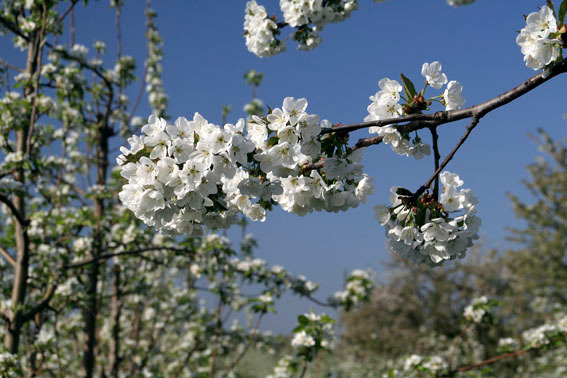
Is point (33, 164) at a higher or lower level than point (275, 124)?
higher

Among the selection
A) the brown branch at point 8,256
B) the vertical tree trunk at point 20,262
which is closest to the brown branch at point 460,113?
the vertical tree trunk at point 20,262

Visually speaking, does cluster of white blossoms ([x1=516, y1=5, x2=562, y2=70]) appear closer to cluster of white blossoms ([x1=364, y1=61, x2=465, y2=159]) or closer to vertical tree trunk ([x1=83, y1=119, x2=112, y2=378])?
cluster of white blossoms ([x1=364, y1=61, x2=465, y2=159])

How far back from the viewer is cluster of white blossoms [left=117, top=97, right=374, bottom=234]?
5.12ft

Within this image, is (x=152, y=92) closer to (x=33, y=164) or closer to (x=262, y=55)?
(x=33, y=164)

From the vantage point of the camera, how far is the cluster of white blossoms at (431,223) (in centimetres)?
181

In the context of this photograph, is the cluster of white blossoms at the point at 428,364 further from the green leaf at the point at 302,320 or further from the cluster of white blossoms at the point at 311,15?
the cluster of white blossoms at the point at 311,15

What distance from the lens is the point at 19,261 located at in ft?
13.5

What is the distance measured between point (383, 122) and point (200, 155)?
670 mm

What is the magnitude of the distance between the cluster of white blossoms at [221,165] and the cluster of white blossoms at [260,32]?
2.16 meters

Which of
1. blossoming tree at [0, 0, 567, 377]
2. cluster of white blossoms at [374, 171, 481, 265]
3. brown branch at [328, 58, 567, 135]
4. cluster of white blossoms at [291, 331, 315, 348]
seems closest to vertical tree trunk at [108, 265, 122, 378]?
blossoming tree at [0, 0, 567, 377]

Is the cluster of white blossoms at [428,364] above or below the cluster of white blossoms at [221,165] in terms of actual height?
below

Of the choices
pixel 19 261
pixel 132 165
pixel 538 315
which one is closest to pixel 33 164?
pixel 19 261

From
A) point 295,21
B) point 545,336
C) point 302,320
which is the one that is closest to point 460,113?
point 295,21

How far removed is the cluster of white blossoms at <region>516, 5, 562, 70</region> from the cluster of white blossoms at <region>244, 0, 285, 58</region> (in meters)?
2.39
